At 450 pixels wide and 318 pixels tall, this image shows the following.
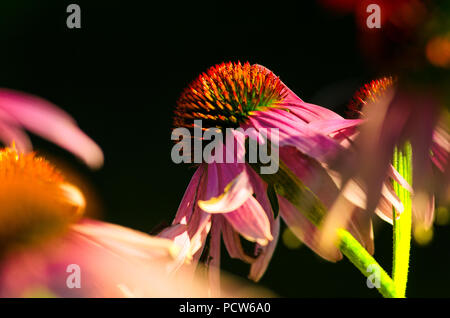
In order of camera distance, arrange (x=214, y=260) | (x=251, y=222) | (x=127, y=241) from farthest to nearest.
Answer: (x=214, y=260), (x=251, y=222), (x=127, y=241)

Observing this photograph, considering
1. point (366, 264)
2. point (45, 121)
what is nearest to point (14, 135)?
point (45, 121)

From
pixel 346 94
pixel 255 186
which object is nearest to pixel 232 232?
pixel 255 186

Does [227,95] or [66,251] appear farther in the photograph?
[227,95]

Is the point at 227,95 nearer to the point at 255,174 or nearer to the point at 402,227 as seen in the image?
the point at 255,174

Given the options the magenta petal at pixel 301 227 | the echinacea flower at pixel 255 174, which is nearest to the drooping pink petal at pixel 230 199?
the echinacea flower at pixel 255 174

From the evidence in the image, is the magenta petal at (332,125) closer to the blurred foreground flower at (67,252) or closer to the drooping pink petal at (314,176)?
the drooping pink petal at (314,176)

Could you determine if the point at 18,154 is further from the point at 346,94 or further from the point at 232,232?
the point at 346,94
